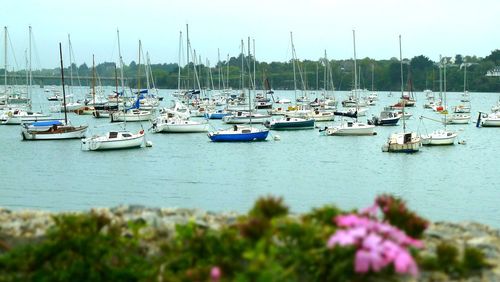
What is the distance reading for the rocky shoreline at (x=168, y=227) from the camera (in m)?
11.0

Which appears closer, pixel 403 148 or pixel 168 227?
pixel 168 227

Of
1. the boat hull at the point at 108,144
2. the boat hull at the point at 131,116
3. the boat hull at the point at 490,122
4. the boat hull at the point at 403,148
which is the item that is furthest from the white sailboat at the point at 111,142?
the boat hull at the point at 490,122

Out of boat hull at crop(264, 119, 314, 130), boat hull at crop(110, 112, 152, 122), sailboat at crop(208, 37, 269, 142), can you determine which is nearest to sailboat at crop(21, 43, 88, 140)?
sailboat at crop(208, 37, 269, 142)

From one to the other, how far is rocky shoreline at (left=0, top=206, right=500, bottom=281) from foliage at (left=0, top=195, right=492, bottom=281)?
51 centimetres

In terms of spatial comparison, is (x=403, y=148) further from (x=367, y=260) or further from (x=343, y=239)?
(x=343, y=239)

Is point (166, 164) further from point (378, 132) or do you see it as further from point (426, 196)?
point (378, 132)

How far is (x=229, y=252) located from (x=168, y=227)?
1965 millimetres

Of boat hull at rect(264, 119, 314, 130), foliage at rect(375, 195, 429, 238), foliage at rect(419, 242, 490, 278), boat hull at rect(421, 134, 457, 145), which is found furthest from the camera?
boat hull at rect(264, 119, 314, 130)

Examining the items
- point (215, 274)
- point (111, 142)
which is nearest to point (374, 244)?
point (215, 274)

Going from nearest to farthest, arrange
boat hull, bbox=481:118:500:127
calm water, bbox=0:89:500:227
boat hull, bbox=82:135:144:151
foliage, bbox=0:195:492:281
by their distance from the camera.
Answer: foliage, bbox=0:195:492:281, calm water, bbox=0:89:500:227, boat hull, bbox=82:135:144:151, boat hull, bbox=481:118:500:127

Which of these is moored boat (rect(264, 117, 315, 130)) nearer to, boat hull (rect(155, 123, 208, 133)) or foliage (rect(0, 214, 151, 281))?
boat hull (rect(155, 123, 208, 133))

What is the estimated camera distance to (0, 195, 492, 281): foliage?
8.95 metres

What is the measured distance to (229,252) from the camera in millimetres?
9820

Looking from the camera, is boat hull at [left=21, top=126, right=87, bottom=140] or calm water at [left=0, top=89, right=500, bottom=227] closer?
calm water at [left=0, top=89, right=500, bottom=227]
